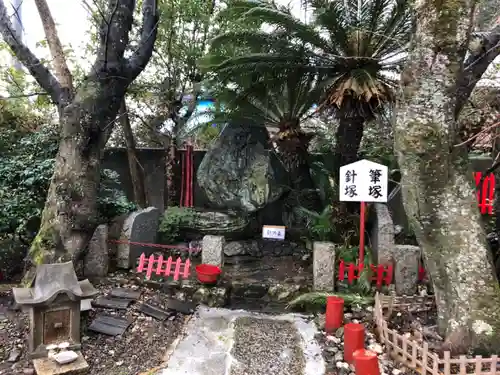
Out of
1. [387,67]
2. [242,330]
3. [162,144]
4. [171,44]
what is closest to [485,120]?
[387,67]

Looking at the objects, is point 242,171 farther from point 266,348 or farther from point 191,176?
point 266,348

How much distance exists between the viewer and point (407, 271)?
5.24 metres

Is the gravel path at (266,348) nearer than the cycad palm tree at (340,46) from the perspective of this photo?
Yes

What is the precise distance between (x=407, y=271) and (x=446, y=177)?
7.27ft

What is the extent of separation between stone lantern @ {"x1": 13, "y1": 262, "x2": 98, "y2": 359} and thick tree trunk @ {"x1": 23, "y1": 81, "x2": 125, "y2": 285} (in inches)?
32.2

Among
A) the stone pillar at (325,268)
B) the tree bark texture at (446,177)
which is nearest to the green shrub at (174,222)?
the stone pillar at (325,268)

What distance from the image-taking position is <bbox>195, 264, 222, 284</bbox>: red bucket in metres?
5.50

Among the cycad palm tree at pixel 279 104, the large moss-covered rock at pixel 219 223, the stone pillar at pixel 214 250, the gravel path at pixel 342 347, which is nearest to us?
the gravel path at pixel 342 347

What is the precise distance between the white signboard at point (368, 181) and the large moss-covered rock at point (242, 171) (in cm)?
228

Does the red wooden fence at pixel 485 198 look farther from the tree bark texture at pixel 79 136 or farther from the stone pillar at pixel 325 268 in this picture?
the tree bark texture at pixel 79 136

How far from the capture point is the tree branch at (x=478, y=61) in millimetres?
4078

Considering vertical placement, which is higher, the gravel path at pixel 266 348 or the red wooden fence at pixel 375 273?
the red wooden fence at pixel 375 273

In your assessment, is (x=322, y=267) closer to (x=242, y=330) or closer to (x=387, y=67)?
(x=242, y=330)

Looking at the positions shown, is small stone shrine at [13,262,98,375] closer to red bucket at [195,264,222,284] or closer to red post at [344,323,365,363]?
red bucket at [195,264,222,284]
